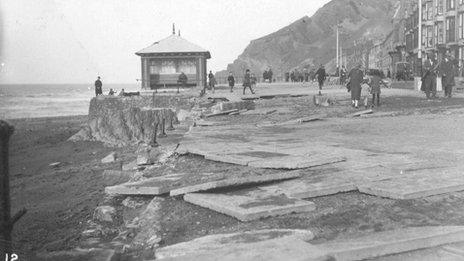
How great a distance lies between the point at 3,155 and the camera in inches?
148

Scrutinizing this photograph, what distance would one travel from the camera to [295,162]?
259 inches

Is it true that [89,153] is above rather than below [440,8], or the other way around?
below

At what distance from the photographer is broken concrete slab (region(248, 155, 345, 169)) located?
6.52 meters

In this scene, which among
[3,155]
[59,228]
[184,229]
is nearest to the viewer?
[3,155]

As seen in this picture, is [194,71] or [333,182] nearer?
[333,182]

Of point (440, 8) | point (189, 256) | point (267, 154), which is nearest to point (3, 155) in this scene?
point (189, 256)

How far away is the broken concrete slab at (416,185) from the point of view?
16.4ft

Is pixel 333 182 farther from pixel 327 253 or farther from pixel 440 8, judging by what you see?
pixel 440 8

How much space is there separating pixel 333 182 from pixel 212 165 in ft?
7.39

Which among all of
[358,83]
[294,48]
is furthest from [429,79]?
[294,48]

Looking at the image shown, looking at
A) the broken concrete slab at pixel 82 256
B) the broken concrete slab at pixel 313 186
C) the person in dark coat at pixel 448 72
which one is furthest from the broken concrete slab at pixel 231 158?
the person in dark coat at pixel 448 72

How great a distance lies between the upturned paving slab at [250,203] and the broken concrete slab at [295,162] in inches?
47.6

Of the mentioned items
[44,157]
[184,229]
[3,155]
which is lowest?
[44,157]

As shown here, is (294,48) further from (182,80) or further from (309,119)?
(309,119)
